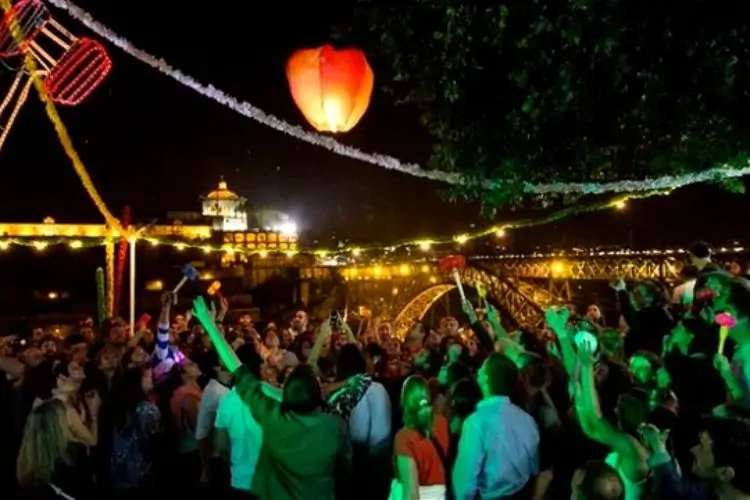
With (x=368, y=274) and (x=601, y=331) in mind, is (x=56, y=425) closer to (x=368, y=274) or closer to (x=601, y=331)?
(x=601, y=331)

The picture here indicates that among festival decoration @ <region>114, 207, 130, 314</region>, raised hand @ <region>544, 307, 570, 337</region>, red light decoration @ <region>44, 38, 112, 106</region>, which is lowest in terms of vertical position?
raised hand @ <region>544, 307, 570, 337</region>

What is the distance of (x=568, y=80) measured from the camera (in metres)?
5.28

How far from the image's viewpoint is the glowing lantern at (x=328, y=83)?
8961 millimetres

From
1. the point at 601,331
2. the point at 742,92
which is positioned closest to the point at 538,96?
the point at 742,92

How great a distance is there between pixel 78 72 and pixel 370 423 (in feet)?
30.8

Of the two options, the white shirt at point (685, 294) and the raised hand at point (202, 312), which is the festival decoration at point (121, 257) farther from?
the raised hand at point (202, 312)

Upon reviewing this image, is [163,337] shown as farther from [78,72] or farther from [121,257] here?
[121,257]

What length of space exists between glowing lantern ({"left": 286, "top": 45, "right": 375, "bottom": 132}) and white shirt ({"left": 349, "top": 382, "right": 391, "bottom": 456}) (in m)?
3.65

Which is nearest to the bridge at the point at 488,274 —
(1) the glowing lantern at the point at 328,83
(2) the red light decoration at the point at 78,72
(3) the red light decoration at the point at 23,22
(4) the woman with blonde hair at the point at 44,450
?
(1) the glowing lantern at the point at 328,83

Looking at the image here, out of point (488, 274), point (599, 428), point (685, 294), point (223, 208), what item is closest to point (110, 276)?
point (488, 274)

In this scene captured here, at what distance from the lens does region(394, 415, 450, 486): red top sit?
4867 mm

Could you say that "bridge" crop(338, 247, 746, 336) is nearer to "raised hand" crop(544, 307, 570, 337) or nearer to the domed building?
"raised hand" crop(544, 307, 570, 337)

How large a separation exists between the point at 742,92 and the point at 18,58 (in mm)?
13331

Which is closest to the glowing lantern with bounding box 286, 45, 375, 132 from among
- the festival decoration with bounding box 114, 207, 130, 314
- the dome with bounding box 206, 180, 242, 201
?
the festival decoration with bounding box 114, 207, 130, 314
